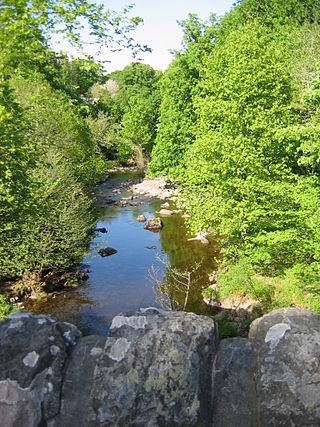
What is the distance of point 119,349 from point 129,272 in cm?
1872

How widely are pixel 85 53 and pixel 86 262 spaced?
1781 cm

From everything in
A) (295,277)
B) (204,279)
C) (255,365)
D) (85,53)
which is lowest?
(204,279)

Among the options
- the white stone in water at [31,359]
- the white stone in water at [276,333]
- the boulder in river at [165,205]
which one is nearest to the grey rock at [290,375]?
the white stone in water at [276,333]

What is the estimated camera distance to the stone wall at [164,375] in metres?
3.51

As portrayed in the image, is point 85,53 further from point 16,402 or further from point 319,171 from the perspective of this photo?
point 319,171

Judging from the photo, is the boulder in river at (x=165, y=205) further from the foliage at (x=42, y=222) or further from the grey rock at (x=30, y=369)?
the grey rock at (x=30, y=369)

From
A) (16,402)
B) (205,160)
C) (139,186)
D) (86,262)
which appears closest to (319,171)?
(205,160)

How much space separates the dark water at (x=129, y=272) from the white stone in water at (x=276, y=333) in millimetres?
10485

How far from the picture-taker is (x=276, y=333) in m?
3.73

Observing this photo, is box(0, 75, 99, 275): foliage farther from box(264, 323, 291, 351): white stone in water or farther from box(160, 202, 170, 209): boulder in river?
box(160, 202, 170, 209): boulder in river

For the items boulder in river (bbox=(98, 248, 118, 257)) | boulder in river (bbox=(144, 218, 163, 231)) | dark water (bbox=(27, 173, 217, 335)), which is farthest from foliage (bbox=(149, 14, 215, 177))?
boulder in river (bbox=(98, 248, 118, 257))

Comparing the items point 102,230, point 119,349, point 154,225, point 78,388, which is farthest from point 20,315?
point 154,225

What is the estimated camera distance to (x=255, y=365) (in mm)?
3719

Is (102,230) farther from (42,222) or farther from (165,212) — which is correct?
(42,222)
